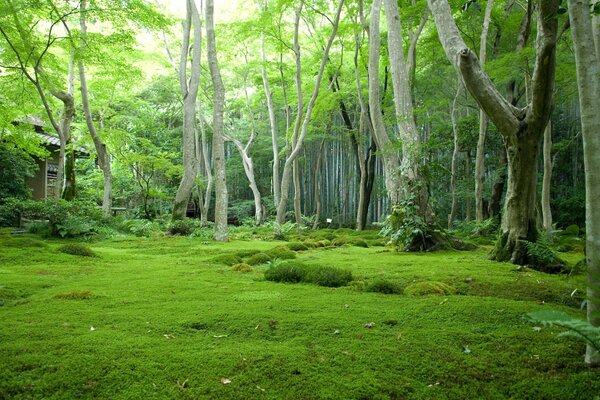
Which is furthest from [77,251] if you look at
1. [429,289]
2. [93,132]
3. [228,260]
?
[93,132]

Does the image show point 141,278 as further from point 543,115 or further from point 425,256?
point 543,115

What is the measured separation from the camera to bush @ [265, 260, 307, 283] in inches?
174

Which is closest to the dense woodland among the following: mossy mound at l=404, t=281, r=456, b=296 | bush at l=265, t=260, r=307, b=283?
mossy mound at l=404, t=281, r=456, b=296

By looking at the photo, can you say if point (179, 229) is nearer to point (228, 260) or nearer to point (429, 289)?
point (228, 260)

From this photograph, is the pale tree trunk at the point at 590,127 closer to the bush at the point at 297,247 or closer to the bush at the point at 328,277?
the bush at the point at 328,277

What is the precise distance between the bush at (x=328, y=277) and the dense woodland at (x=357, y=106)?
2.26 meters

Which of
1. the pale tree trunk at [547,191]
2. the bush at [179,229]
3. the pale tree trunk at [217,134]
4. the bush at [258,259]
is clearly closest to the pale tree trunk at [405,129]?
the bush at [258,259]

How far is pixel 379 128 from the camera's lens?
28.2ft

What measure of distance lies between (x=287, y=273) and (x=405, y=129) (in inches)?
156

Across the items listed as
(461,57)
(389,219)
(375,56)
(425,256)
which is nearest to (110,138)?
(375,56)

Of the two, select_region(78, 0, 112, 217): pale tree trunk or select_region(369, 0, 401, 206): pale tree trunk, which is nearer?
select_region(369, 0, 401, 206): pale tree trunk

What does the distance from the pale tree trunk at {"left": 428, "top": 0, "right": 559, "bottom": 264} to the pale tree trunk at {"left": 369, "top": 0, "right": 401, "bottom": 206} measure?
251 centimetres

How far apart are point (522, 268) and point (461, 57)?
2408 mm

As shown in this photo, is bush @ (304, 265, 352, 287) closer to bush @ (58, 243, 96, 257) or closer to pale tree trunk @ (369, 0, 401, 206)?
pale tree trunk @ (369, 0, 401, 206)
